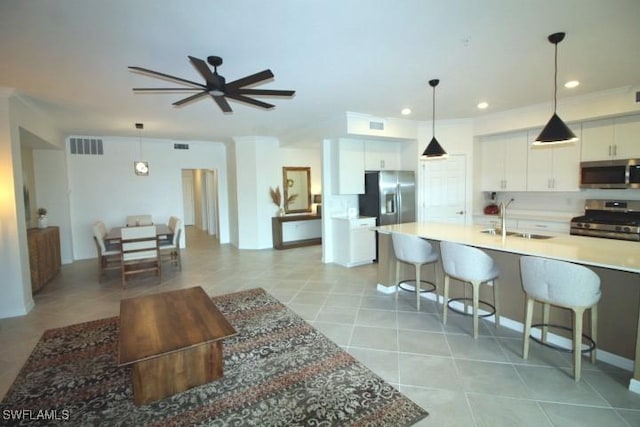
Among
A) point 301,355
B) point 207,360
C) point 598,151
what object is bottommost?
point 301,355

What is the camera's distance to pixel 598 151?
15.1 ft

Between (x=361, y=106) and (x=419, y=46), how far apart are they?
2.02 metres

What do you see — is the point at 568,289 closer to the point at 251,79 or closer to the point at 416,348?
the point at 416,348

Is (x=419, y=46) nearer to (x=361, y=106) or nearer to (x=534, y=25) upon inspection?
(x=534, y=25)

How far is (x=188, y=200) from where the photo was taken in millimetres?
12523

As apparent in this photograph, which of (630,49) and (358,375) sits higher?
(630,49)

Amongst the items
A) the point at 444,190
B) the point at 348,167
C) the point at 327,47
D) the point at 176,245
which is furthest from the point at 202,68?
the point at 444,190

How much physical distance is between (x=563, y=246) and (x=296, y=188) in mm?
6186

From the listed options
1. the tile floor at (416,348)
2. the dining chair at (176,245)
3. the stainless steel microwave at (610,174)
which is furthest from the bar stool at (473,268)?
the dining chair at (176,245)

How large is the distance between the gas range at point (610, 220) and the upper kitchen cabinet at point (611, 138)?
0.71 meters

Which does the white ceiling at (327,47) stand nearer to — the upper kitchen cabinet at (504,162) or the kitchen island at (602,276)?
the upper kitchen cabinet at (504,162)

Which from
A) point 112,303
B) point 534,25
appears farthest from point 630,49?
point 112,303

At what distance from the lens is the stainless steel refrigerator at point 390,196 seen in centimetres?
576

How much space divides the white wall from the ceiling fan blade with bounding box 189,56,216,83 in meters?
5.90
